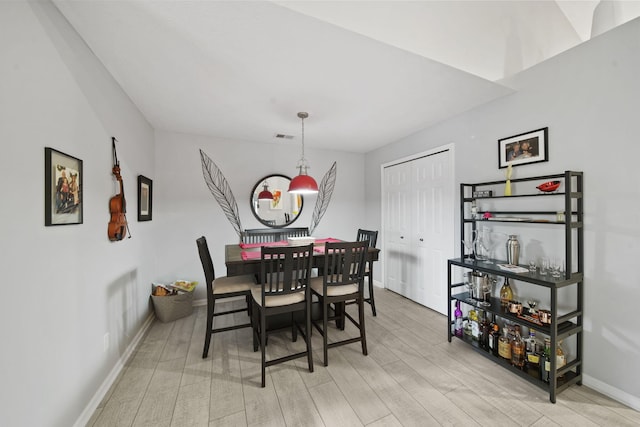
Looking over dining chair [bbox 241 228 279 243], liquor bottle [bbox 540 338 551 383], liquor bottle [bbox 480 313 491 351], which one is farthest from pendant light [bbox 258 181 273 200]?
liquor bottle [bbox 540 338 551 383]

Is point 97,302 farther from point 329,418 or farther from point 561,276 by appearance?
point 561,276

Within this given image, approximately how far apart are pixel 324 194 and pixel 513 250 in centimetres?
279

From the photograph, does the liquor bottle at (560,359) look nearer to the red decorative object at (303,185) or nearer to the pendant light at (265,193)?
the red decorative object at (303,185)

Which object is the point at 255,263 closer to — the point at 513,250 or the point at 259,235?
the point at 259,235

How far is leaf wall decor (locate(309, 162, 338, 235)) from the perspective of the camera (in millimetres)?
4285

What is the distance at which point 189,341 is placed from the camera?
2.52 metres

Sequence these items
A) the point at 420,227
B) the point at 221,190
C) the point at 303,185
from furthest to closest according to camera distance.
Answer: the point at 221,190
the point at 420,227
the point at 303,185

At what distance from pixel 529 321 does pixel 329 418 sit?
1630mm

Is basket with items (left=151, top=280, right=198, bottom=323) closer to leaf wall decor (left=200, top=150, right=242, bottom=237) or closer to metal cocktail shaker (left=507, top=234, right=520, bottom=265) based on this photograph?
leaf wall decor (left=200, top=150, right=242, bottom=237)

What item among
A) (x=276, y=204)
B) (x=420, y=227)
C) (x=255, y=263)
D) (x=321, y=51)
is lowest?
(x=255, y=263)

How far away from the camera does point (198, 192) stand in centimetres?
359

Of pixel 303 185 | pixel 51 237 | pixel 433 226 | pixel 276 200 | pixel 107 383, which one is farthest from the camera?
pixel 276 200

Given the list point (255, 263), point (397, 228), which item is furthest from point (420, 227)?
point (255, 263)

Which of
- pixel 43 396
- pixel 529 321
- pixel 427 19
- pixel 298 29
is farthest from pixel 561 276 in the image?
pixel 43 396
